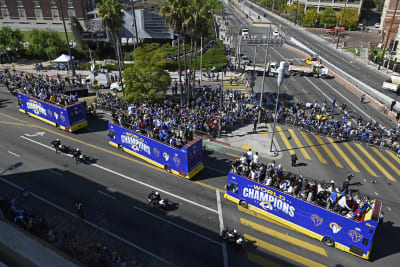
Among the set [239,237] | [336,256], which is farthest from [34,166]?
[336,256]

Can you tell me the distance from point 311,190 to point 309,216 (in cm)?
179

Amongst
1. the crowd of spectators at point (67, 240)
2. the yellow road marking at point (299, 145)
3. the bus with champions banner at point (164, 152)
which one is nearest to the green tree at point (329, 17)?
the yellow road marking at point (299, 145)

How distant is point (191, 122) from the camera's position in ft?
105

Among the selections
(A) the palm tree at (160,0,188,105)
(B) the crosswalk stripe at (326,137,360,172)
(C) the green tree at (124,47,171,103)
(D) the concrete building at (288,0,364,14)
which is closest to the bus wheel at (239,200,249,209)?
(B) the crosswalk stripe at (326,137,360,172)

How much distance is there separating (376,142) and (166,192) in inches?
926

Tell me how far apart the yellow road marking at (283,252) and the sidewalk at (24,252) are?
10503 millimetres

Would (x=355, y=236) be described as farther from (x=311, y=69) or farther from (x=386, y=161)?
(x=311, y=69)

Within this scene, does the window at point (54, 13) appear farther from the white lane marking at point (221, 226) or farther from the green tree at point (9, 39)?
the white lane marking at point (221, 226)

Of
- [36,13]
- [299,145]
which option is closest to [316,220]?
[299,145]

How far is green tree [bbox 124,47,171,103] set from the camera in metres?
35.9

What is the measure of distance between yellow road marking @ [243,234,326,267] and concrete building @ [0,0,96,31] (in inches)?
3150

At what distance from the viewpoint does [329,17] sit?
98.5 metres

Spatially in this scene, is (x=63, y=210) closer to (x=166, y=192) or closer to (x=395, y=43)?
(x=166, y=192)

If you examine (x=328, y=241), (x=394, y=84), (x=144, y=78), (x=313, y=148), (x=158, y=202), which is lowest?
(x=328, y=241)
